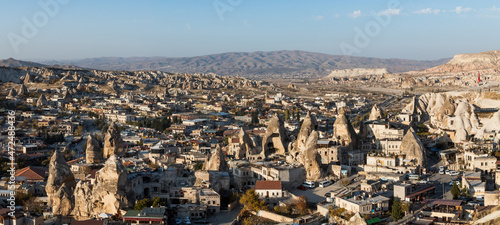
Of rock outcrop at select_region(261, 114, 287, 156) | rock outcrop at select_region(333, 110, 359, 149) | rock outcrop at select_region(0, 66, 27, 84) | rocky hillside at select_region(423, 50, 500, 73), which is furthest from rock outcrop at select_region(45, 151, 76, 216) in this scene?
rocky hillside at select_region(423, 50, 500, 73)

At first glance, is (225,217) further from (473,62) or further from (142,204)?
(473,62)

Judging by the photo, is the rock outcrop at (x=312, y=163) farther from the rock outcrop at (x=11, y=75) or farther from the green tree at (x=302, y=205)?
the rock outcrop at (x=11, y=75)

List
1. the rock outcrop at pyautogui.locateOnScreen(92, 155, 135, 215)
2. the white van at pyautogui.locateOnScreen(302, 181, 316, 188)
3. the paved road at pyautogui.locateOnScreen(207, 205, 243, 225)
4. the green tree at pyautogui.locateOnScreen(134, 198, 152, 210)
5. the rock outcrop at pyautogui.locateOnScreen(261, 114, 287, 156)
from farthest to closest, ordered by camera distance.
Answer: the rock outcrop at pyautogui.locateOnScreen(261, 114, 287, 156), the white van at pyautogui.locateOnScreen(302, 181, 316, 188), the rock outcrop at pyautogui.locateOnScreen(92, 155, 135, 215), the green tree at pyautogui.locateOnScreen(134, 198, 152, 210), the paved road at pyautogui.locateOnScreen(207, 205, 243, 225)

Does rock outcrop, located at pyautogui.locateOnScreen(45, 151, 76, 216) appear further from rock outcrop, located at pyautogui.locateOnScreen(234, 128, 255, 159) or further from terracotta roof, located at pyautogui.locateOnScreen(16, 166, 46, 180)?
rock outcrop, located at pyautogui.locateOnScreen(234, 128, 255, 159)

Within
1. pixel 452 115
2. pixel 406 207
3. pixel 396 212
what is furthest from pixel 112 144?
pixel 452 115

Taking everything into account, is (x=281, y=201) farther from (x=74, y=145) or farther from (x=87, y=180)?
(x=74, y=145)

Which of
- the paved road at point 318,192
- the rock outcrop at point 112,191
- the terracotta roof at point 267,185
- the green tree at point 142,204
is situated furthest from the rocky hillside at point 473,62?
the rock outcrop at point 112,191

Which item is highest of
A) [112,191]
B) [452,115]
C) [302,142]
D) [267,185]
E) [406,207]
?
[452,115]
